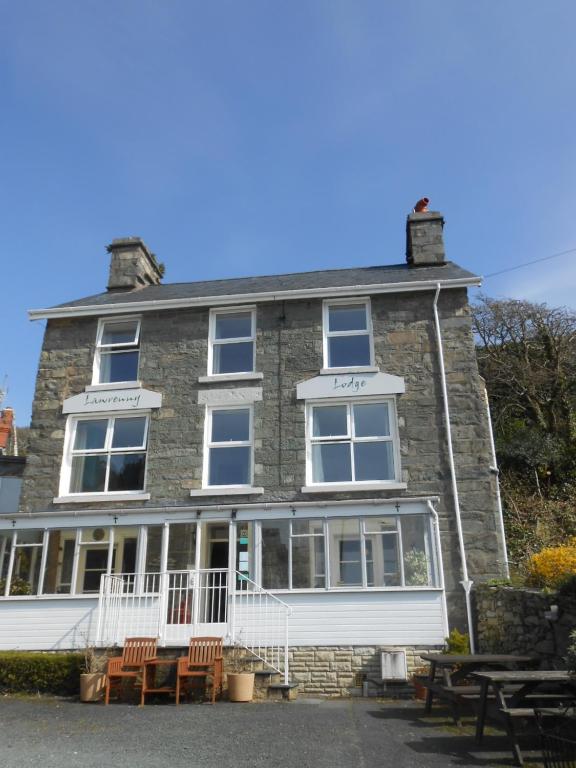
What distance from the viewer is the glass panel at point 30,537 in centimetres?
1322

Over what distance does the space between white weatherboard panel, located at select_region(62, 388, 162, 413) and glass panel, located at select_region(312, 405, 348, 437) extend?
3.53 meters

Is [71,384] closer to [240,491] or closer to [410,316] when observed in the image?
[240,491]

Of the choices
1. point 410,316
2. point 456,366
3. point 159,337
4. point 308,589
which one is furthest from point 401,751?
point 159,337

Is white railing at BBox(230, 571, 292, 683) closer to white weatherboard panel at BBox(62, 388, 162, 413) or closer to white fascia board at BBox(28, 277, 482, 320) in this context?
white weatherboard panel at BBox(62, 388, 162, 413)

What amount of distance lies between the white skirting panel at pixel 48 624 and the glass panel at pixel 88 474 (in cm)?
255

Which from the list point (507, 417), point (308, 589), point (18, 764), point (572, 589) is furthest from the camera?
point (507, 417)

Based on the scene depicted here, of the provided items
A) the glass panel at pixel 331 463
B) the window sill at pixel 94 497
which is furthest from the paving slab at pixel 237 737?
the glass panel at pixel 331 463

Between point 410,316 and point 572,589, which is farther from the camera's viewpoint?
point 410,316

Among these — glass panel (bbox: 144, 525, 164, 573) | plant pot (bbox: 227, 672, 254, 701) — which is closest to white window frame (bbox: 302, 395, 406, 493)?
glass panel (bbox: 144, 525, 164, 573)

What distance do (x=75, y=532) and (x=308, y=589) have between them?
506cm

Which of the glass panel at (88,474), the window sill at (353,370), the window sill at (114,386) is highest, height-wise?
the window sill at (353,370)

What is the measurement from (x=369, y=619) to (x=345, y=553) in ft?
4.30

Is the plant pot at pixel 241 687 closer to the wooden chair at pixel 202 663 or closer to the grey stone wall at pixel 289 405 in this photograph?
the wooden chair at pixel 202 663

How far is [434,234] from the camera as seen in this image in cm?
1623
